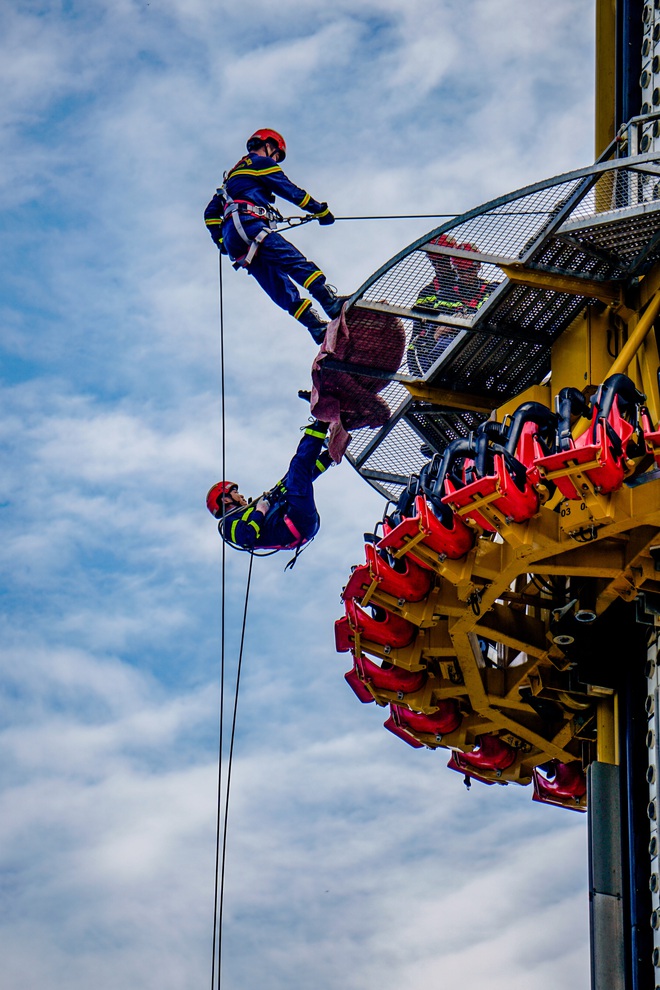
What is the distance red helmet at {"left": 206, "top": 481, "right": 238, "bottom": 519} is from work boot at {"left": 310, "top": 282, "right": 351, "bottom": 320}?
679 cm

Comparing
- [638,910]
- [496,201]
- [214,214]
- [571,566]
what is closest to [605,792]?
[638,910]

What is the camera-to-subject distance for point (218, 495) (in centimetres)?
4134

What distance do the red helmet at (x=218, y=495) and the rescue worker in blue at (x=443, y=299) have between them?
7319 mm

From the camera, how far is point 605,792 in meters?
32.2

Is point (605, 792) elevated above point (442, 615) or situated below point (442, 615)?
below

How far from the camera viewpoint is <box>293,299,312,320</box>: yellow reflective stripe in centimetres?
3578

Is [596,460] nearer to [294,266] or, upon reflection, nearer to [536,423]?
[536,423]

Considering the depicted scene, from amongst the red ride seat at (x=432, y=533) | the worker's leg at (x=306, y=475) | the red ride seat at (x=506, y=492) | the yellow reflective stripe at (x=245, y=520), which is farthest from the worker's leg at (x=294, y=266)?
the red ride seat at (x=506, y=492)

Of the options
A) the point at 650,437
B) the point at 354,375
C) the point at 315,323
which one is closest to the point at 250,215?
the point at 315,323

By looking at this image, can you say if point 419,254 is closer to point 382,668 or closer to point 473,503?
point 473,503

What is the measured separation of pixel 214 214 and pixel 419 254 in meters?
7.35

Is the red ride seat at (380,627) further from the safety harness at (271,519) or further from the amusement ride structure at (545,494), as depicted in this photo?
the safety harness at (271,519)

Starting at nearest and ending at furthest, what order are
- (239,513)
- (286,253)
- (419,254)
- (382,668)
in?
1. (419,254)
2. (382,668)
3. (286,253)
4. (239,513)

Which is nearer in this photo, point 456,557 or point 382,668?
point 456,557
